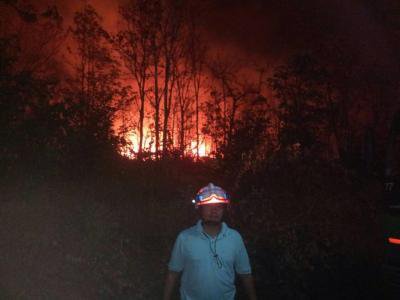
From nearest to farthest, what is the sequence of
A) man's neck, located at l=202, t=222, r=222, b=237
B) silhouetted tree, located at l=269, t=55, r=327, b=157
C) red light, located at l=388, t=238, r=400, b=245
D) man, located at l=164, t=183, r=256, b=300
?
man, located at l=164, t=183, r=256, b=300 < man's neck, located at l=202, t=222, r=222, b=237 < red light, located at l=388, t=238, r=400, b=245 < silhouetted tree, located at l=269, t=55, r=327, b=157

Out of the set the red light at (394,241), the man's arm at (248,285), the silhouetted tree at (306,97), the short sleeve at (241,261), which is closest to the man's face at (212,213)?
the short sleeve at (241,261)

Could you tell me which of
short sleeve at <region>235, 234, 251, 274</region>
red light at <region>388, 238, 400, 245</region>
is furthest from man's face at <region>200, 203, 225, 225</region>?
red light at <region>388, 238, 400, 245</region>

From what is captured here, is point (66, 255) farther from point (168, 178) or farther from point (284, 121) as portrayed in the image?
point (284, 121)

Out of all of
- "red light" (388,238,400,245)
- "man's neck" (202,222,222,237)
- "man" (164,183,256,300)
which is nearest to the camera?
"man" (164,183,256,300)

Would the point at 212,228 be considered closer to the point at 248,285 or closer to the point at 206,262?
the point at 206,262

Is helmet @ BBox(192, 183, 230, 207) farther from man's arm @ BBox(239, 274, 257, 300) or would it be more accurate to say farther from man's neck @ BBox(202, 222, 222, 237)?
man's arm @ BBox(239, 274, 257, 300)

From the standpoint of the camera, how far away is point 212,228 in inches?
171

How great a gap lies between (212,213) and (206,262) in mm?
395

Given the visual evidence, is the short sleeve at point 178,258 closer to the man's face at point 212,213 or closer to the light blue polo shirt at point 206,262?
the light blue polo shirt at point 206,262

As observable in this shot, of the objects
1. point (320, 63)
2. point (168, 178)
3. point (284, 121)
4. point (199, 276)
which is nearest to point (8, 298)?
point (199, 276)

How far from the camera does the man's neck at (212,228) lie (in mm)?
4328

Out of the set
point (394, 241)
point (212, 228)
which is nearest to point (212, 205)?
point (212, 228)

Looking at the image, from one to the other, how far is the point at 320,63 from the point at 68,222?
15936mm

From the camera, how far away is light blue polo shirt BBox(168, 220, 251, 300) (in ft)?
13.8
